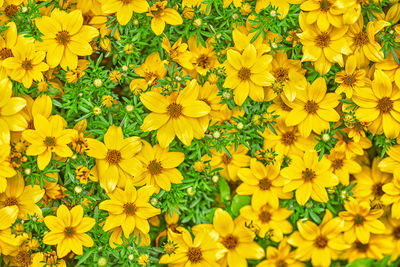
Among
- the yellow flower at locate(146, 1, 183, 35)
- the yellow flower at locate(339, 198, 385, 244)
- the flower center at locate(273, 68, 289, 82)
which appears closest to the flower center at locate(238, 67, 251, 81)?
the flower center at locate(273, 68, 289, 82)

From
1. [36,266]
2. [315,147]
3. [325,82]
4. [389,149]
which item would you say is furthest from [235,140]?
[36,266]

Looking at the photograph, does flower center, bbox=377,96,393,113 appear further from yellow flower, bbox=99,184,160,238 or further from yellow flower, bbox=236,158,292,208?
yellow flower, bbox=99,184,160,238

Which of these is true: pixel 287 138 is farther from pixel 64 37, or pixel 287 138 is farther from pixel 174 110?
pixel 64 37

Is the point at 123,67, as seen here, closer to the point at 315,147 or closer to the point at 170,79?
→ the point at 170,79

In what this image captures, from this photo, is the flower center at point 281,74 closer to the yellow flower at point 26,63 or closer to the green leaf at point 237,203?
the green leaf at point 237,203

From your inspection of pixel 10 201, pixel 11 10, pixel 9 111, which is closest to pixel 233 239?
pixel 10 201

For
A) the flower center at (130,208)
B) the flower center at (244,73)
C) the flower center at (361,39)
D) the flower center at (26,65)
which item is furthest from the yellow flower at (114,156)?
the flower center at (361,39)
